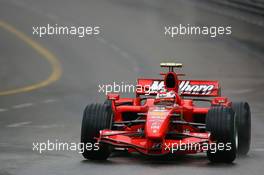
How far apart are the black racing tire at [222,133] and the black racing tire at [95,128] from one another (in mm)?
1875

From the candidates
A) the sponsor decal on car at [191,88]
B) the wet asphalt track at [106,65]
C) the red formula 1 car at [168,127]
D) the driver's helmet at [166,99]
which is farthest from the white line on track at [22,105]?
the driver's helmet at [166,99]

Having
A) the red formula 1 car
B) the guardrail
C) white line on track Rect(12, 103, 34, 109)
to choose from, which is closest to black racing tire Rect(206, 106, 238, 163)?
the red formula 1 car

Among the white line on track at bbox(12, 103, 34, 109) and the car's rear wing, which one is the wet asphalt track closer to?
the white line on track at bbox(12, 103, 34, 109)

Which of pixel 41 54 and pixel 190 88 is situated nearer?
pixel 190 88

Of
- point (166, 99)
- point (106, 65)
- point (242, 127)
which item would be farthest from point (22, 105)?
point (242, 127)

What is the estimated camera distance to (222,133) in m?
19.8

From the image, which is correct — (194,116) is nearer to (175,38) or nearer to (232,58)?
(232,58)

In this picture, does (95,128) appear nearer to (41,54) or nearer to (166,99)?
(166,99)

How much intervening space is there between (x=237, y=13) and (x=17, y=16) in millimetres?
9144

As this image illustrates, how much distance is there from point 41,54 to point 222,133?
20.5m

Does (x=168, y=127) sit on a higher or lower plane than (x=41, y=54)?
lower

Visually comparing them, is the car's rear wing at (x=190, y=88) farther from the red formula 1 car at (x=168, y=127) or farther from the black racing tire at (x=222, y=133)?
the black racing tire at (x=222, y=133)

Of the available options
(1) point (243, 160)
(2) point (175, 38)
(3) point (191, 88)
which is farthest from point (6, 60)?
(1) point (243, 160)

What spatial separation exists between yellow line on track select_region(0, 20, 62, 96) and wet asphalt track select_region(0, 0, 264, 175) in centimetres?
26
